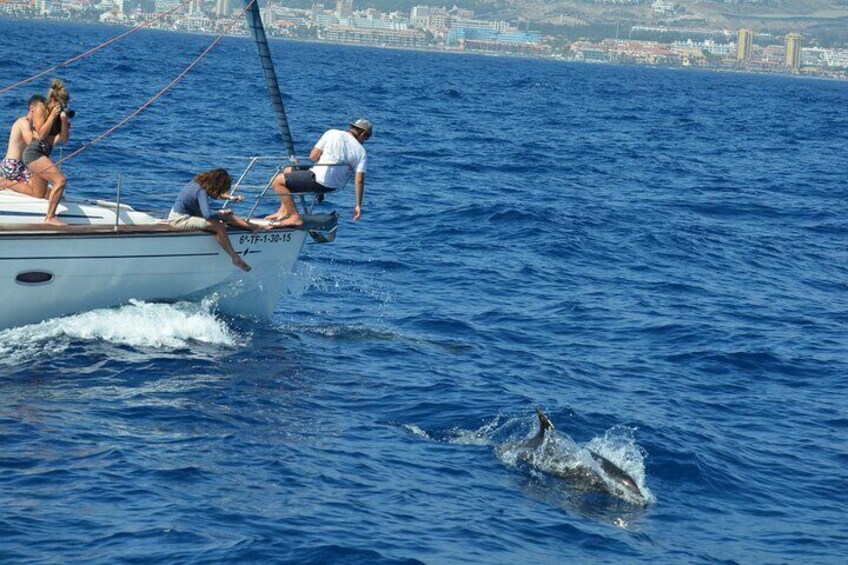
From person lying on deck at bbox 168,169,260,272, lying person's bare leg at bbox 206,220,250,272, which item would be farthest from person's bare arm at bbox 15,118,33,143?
lying person's bare leg at bbox 206,220,250,272

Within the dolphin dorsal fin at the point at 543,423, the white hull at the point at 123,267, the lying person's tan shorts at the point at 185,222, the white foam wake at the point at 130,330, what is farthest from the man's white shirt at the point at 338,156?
the dolphin dorsal fin at the point at 543,423

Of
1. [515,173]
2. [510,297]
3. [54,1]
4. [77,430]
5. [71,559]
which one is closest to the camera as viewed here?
[71,559]

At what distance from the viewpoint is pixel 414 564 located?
10672mm

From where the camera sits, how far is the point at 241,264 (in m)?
16.4

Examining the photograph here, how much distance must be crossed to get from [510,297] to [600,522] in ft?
28.2

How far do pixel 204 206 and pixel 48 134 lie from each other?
1.92 m

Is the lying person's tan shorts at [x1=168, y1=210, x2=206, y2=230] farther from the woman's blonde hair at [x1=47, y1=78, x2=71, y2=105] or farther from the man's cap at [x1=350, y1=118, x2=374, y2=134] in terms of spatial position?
the man's cap at [x1=350, y1=118, x2=374, y2=134]

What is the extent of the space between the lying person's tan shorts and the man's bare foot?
710 millimetres

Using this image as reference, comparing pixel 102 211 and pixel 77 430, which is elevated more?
pixel 102 211

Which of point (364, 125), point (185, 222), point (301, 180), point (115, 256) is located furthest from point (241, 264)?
point (364, 125)

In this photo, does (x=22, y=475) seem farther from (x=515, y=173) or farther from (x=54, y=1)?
(x=54, y=1)

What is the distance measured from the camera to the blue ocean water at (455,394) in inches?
447

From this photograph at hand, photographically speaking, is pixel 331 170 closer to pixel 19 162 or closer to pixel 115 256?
pixel 115 256

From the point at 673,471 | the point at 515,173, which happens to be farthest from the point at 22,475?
the point at 515,173
